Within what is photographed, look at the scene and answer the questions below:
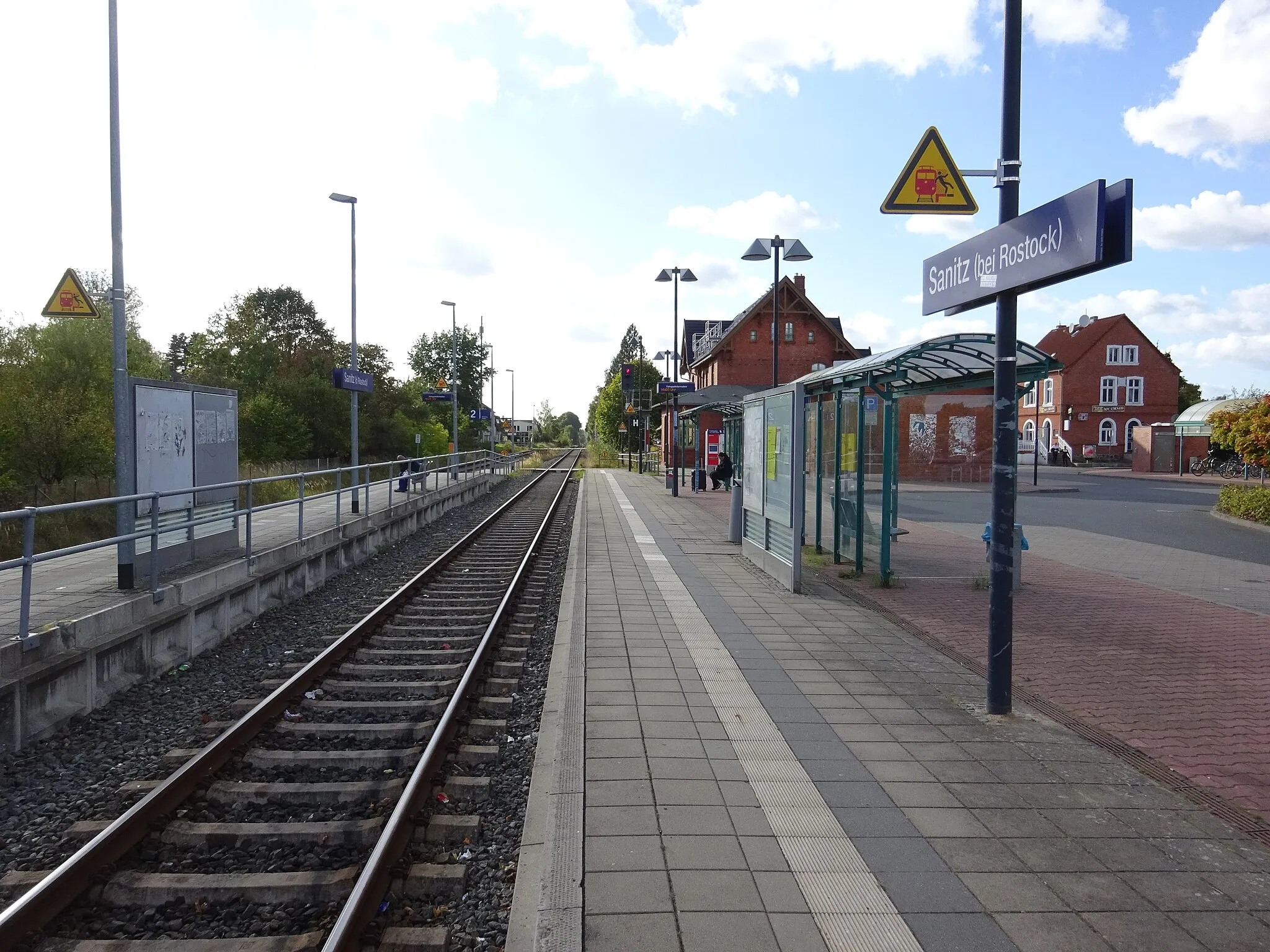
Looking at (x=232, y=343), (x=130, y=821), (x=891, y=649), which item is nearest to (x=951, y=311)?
(x=891, y=649)

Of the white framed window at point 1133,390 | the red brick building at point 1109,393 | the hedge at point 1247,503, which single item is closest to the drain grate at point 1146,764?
the hedge at point 1247,503

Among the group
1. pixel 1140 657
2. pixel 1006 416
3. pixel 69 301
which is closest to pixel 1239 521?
pixel 1140 657

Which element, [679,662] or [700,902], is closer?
[700,902]

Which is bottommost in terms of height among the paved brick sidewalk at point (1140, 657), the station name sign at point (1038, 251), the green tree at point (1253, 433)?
the paved brick sidewalk at point (1140, 657)

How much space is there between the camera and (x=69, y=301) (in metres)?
9.95

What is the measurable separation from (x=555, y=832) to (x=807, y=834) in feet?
3.78

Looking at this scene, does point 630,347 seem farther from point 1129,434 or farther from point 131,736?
point 131,736

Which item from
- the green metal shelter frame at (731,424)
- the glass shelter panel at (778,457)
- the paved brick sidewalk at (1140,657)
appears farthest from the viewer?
the green metal shelter frame at (731,424)

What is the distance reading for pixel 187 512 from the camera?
32.0ft

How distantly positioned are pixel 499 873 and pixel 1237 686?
5.81m

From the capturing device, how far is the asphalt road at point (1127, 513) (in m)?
16.9

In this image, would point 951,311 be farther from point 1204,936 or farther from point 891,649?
point 1204,936

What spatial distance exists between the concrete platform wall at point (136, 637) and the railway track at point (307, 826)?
103cm

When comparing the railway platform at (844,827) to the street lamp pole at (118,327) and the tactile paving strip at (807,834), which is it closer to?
the tactile paving strip at (807,834)
